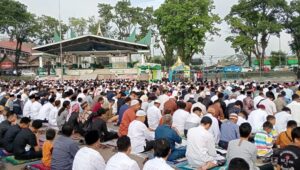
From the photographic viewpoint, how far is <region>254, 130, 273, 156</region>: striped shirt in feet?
24.2

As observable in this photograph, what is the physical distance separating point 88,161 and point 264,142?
385 centimetres

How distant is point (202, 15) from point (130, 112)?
35.8 m

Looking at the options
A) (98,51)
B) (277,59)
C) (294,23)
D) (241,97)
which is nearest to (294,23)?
(294,23)

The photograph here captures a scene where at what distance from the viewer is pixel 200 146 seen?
6.62m

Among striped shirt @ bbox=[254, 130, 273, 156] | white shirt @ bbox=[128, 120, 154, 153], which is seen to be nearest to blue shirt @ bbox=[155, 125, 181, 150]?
white shirt @ bbox=[128, 120, 154, 153]

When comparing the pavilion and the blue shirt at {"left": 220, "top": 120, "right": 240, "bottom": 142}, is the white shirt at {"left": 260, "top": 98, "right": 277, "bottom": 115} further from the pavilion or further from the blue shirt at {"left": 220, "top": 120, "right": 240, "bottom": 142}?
the pavilion

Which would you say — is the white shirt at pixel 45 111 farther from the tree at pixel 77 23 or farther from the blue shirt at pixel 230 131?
the tree at pixel 77 23

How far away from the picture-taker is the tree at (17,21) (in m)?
47.6

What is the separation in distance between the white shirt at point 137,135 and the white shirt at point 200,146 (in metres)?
1.63

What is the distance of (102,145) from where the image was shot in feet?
33.7

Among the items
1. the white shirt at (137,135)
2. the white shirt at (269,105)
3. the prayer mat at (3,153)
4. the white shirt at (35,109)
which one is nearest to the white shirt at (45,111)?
the white shirt at (35,109)

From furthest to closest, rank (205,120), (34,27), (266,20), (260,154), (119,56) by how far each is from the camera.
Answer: (34,27) < (119,56) < (266,20) < (260,154) < (205,120)

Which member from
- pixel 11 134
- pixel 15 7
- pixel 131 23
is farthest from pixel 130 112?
pixel 131 23

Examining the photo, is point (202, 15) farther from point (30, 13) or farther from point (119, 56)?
point (30, 13)
